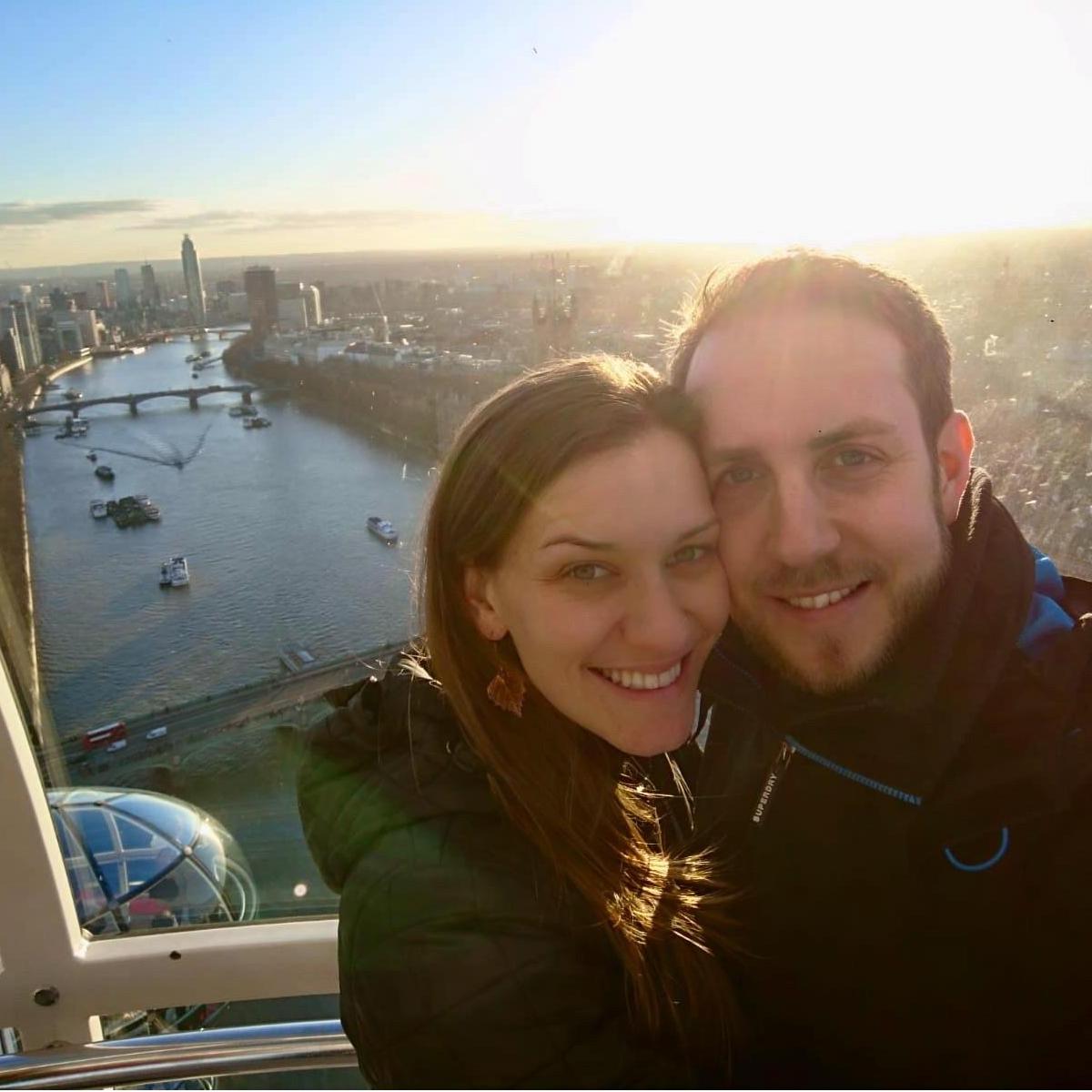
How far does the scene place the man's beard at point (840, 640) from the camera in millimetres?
1405

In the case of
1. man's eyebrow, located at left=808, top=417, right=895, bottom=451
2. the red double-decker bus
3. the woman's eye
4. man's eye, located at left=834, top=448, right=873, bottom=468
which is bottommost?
the red double-decker bus

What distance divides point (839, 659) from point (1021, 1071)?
622mm

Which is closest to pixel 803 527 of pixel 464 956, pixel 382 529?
pixel 464 956

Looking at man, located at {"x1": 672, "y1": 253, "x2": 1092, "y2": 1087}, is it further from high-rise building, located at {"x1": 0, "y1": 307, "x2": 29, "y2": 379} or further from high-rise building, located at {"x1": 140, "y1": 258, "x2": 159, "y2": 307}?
high-rise building, located at {"x1": 0, "y1": 307, "x2": 29, "y2": 379}

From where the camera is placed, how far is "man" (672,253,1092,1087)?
121 centimetres

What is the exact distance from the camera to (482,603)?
142cm

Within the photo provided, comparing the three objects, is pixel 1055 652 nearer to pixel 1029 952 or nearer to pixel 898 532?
pixel 898 532

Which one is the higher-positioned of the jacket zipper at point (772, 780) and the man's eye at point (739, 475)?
the man's eye at point (739, 475)

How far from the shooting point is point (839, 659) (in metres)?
1.46

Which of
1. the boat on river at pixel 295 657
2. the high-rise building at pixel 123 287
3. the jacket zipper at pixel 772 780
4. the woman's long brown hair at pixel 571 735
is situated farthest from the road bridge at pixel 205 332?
the jacket zipper at pixel 772 780

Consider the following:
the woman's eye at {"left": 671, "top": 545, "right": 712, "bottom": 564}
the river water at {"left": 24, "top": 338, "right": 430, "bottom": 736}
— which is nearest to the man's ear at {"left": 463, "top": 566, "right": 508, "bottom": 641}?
the woman's eye at {"left": 671, "top": 545, "right": 712, "bottom": 564}

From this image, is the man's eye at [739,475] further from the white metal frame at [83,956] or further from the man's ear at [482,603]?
the white metal frame at [83,956]

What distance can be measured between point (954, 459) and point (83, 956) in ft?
8.60

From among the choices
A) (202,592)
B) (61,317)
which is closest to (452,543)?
(202,592)
